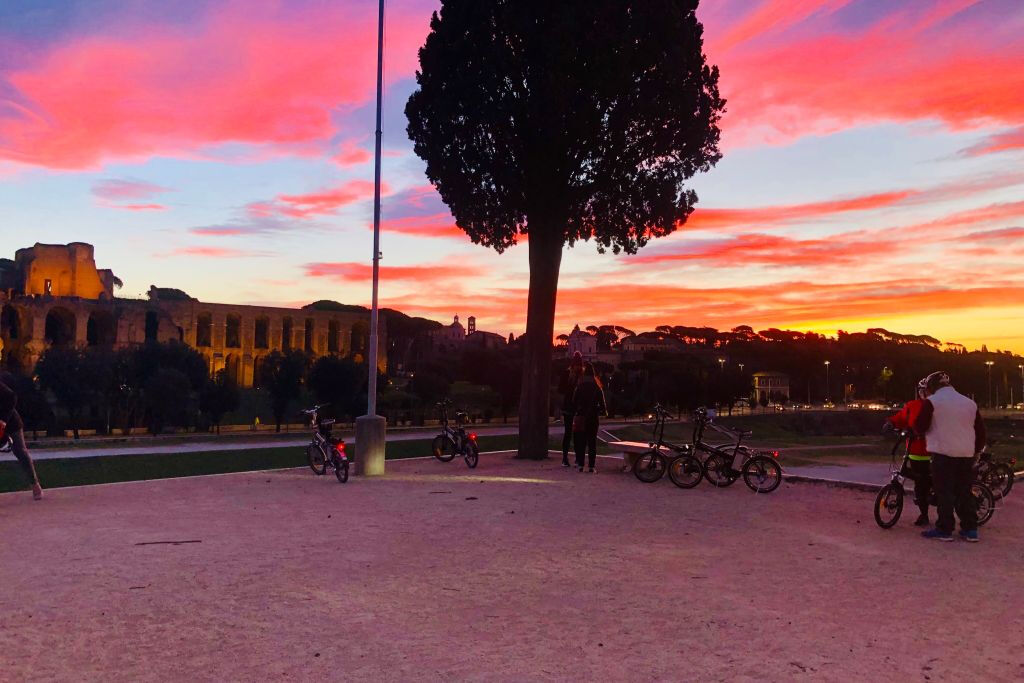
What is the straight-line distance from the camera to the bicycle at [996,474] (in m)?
13.3

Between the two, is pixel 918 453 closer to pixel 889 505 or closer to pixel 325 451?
pixel 889 505

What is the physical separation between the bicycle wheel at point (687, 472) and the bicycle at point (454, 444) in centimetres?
466

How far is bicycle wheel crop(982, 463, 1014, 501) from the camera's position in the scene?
13.4 meters

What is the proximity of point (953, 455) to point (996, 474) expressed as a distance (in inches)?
184

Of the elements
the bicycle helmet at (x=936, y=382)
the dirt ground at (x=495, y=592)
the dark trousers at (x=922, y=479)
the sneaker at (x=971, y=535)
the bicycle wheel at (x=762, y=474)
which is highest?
the bicycle helmet at (x=936, y=382)

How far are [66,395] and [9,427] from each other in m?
50.7

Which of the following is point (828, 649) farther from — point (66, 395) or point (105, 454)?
point (66, 395)

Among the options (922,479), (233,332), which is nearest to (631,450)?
(922,479)

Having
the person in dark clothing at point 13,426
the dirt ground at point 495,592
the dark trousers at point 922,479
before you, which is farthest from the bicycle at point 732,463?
the person in dark clothing at point 13,426

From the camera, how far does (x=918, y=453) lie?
10320mm

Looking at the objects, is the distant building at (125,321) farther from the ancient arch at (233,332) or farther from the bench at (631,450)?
the bench at (631,450)

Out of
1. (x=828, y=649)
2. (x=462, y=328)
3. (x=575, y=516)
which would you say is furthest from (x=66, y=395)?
(x=462, y=328)

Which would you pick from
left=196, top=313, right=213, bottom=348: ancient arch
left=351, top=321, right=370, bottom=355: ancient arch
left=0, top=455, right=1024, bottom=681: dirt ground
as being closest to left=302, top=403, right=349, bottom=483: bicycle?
left=0, top=455, right=1024, bottom=681: dirt ground

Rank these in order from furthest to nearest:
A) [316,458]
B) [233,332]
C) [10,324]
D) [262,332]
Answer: [262,332] → [233,332] → [10,324] → [316,458]
